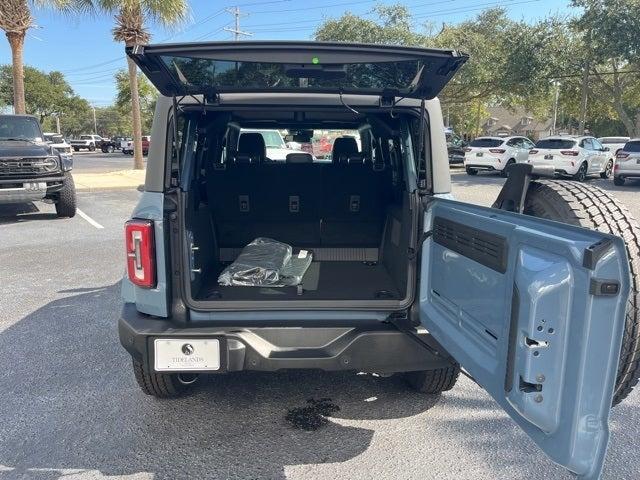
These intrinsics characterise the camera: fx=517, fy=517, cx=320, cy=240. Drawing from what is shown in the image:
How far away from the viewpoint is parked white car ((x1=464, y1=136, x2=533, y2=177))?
1953 cm

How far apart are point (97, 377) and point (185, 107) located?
2042 millimetres

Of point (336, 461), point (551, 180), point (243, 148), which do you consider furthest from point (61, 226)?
point (551, 180)

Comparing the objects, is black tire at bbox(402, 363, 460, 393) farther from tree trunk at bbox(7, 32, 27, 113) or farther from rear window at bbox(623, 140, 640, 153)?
tree trunk at bbox(7, 32, 27, 113)

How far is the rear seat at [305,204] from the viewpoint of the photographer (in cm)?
421

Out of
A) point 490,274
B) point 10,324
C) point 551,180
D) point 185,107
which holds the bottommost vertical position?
point 10,324

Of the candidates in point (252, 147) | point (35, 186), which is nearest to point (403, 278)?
point (252, 147)

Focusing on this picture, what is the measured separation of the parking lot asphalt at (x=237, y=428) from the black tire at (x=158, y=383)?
0.09 meters

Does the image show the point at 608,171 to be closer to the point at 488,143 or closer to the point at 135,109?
the point at 488,143

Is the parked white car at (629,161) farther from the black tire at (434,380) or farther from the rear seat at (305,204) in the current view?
the black tire at (434,380)

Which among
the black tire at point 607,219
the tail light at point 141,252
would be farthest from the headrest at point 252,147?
the black tire at point 607,219

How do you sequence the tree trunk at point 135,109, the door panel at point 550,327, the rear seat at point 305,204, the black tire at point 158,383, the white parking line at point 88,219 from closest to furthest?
the door panel at point 550,327
the black tire at point 158,383
the rear seat at point 305,204
the white parking line at point 88,219
the tree trunk at point 135,109

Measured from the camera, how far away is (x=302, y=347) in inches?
103

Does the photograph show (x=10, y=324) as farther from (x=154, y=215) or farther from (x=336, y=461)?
(x=336, y=461)

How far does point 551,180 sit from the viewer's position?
8.30 feet
